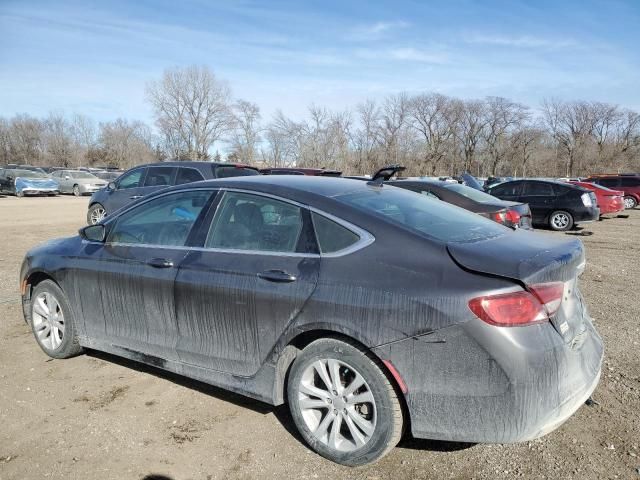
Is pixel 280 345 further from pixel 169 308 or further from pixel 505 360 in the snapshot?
pixel 505 360

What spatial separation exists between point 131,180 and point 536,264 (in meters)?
11.2

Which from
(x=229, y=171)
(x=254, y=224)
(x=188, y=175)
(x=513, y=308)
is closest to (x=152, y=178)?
(x=188, y=175)

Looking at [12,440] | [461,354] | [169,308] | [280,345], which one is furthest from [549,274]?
[12,440]

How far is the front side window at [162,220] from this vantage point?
3695 millimetres

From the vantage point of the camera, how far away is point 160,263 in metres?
3.58

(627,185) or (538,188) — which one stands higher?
(538,188)

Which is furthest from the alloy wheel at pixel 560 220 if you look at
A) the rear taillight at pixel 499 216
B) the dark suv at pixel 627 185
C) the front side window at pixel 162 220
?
the front side window at pixel 162 220

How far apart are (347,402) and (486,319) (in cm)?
92

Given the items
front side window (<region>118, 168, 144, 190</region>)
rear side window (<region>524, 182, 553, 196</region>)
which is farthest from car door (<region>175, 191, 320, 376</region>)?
rear side window (<region>524, 182, 553, 196</region>)

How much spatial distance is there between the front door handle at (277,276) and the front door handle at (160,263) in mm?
802

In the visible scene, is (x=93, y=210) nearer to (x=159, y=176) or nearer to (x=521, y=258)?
(x=159, y=176)

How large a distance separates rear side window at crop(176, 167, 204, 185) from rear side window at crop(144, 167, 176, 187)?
0.86 feet

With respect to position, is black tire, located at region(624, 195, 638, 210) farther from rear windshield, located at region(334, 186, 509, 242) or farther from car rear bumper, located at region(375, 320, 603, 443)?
car rear bumper, located at region(375, 320, 603, 443)

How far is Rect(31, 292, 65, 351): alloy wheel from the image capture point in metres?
4.36
